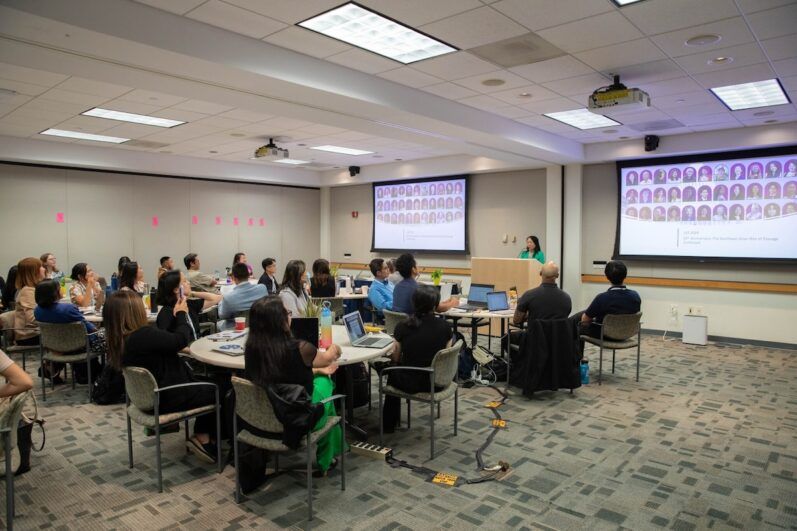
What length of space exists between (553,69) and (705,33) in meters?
1.29

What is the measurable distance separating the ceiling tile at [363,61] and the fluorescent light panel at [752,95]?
11.8 feet

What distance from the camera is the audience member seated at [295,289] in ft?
15.7

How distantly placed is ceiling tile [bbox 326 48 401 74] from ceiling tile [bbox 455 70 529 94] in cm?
86

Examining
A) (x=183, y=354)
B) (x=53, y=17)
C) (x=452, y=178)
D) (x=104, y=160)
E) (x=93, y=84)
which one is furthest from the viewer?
(x=452, y=178)

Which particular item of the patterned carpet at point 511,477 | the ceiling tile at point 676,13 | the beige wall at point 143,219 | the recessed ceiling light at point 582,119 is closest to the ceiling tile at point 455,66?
the ceiling tile at point 676,13

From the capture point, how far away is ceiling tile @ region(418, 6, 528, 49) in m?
3.83

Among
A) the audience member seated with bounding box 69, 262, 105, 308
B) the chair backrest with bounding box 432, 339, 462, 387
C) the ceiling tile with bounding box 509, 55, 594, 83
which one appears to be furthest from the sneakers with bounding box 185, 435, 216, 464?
the ceiling tile with bounding box 509, 55, 594, 83

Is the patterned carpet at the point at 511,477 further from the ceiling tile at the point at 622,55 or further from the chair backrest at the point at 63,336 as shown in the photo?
the ceiling tile at the point at 622,55

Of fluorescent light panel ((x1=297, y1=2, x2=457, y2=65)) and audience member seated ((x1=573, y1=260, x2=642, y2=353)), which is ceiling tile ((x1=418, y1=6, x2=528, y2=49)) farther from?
audience member seated ((x1=573, y1=260, x2=642, y2=353))

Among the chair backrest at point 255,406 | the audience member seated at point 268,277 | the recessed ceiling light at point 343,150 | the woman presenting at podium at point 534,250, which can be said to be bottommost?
the chair backrest at point 255,406

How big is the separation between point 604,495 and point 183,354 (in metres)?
3.16

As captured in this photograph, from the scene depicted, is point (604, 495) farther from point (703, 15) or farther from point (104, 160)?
point (104, 160)

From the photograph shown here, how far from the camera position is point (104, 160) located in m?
9.34

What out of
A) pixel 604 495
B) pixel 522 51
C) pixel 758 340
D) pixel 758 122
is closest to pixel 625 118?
pixel 758 122
